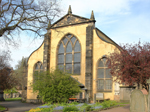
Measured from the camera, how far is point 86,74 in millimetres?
26328

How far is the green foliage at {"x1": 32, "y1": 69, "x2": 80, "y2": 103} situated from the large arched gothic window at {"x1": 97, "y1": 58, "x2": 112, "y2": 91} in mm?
8581

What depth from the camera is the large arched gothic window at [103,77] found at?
25.4 m

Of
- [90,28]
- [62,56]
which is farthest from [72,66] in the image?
[90,28]

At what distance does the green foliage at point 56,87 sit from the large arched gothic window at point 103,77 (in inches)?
338

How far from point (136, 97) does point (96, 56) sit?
49.9 ft

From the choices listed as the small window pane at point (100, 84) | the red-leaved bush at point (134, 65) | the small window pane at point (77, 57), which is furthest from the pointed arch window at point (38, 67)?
the red-leaved bush at point (134, 65)

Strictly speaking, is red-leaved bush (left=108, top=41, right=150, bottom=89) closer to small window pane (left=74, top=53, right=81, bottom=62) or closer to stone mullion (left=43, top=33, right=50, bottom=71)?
small window pane (left=74, top=53, right=81, bottom=62)

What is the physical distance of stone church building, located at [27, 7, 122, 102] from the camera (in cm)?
2570

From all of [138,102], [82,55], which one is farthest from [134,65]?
[82,55]

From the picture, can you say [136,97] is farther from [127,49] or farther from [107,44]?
[107,44]

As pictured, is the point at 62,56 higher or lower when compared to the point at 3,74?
higher

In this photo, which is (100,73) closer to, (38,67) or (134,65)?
(38,67)

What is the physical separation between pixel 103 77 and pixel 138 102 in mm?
14454

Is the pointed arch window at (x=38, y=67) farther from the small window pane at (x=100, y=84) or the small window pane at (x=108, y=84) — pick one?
the small window pane at (x=108, y=84)
